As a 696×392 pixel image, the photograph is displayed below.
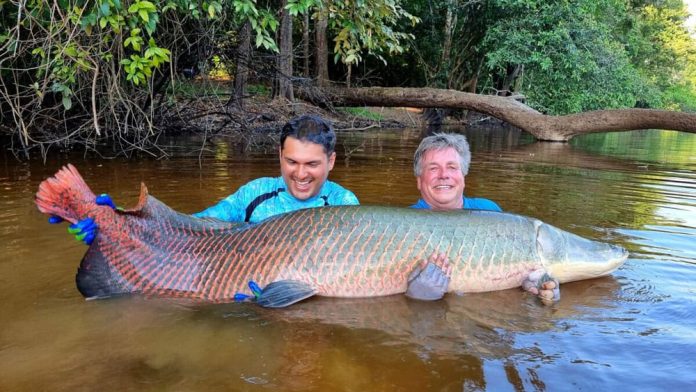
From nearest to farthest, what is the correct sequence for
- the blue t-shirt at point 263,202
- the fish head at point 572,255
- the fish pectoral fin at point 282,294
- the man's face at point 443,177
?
the fish pectoral fin at point 282,294 < the fish head at point 572,255 < the man's face at point 443,177 < the blue t-shirt at point 263,202

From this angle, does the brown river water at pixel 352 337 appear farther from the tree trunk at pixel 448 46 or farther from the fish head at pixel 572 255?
the tree trunk at pixel 448 46

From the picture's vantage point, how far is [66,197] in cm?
291

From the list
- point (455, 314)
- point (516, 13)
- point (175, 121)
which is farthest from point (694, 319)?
point (516, 13)

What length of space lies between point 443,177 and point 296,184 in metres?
1.02

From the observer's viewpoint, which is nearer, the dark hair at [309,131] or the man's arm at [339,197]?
the dark hair at [309,131]

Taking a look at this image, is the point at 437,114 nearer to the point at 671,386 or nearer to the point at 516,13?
the point at 516,13

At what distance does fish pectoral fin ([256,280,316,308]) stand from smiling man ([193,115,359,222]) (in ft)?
2.65

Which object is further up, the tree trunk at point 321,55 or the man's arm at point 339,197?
the tree trunk at point 321,55

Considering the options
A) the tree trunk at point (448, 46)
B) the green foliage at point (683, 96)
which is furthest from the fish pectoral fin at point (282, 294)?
the green foliage at point (683, 96)

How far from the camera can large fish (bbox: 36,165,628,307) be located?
306 cm

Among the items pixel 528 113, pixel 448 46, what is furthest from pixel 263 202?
pixel 448 46

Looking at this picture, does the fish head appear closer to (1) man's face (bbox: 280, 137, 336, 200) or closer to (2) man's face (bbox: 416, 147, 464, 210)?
(2) man's face (bbox: 416, 147, 464, 210)

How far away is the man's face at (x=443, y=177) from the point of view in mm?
3648

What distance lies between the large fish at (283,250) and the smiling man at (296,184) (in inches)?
18.0
